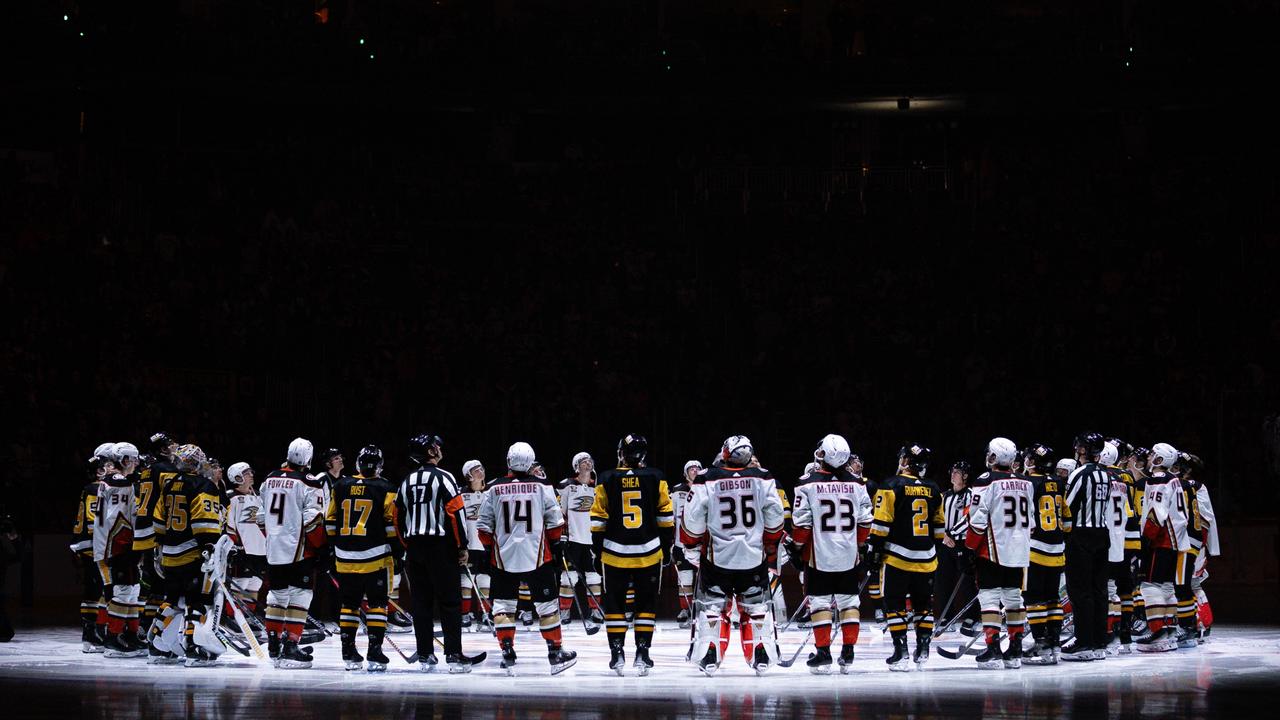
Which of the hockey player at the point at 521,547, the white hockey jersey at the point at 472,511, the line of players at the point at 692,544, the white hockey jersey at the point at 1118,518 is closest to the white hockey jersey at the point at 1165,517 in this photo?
A: the line of players at the point at 692,544

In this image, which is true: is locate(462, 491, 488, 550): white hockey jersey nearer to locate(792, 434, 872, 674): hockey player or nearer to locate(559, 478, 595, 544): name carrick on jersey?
locate(559, 478, 595, 544): name carrick on jersey

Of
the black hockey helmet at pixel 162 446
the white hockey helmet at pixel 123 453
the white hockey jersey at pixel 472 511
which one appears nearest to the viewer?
Answer: the black hockey helmet at pixel 162 446

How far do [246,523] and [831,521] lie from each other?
291 inches

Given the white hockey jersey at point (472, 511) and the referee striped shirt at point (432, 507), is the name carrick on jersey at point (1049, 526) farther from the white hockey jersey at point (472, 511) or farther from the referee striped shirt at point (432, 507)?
the white hockey jersey at point (472, 511)

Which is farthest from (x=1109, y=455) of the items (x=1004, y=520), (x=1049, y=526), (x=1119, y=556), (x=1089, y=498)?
(x=1004, y=520)

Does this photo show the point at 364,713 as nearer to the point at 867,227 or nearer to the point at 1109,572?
the point at 1109,572

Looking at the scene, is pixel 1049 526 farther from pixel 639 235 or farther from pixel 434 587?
pixel 639 235

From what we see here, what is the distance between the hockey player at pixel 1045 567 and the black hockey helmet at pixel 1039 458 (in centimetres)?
1

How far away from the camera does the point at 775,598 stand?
18.6 meters

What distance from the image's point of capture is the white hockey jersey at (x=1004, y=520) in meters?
14.5

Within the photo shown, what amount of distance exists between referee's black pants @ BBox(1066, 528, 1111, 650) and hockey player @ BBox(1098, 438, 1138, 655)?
732 millimetres

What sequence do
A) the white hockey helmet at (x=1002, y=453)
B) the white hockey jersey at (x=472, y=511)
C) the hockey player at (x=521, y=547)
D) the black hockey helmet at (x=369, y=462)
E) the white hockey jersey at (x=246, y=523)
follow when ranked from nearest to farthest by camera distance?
1. the hockey player at (x=521, y=547)
2. the black hockey helmet at (x=369, y=462)
3. the white hockey helmet at (x=1002, y=453)
4. the white hockey jersey at (x=246, y=523)
5. the white hockey jersey at (x=472, y=511)

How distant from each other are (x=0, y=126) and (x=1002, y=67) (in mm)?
21563

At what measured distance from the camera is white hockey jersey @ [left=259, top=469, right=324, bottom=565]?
15.2m
